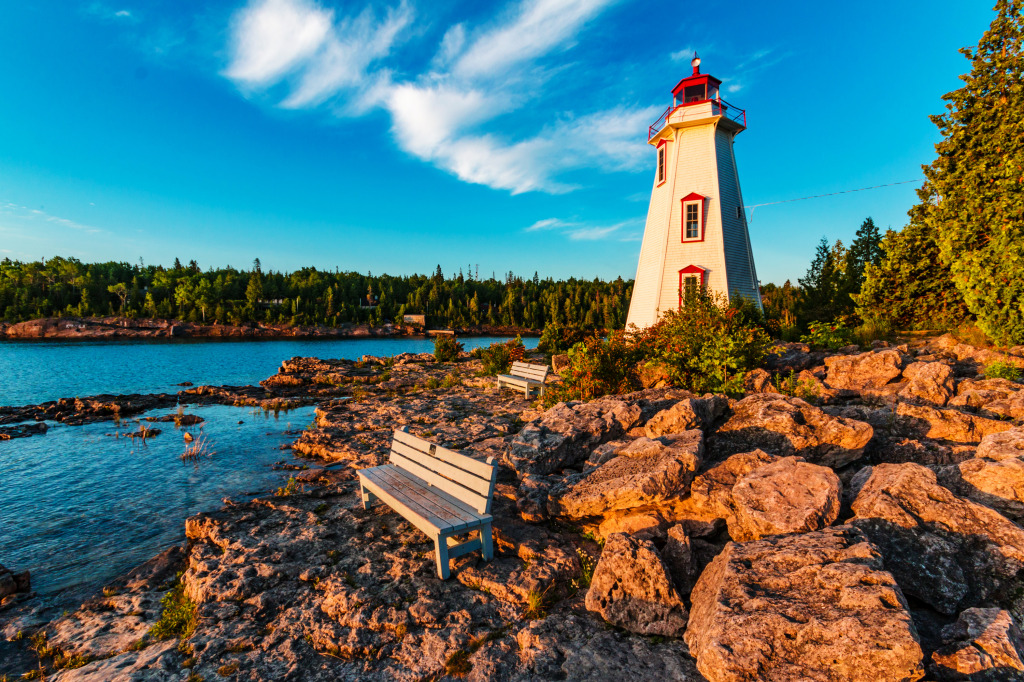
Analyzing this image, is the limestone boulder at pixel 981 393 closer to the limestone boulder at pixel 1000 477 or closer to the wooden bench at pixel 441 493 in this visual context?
the limestone boulder at pixel 1000 477

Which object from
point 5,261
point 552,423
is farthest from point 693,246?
point 5,261

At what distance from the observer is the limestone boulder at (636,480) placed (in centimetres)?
537

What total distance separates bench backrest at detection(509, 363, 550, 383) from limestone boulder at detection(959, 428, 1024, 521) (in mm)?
10340

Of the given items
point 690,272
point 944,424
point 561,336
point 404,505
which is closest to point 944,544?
point 944,424

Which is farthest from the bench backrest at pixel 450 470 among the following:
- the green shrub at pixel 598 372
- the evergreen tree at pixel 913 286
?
the evergreen tree at pixel 913 286

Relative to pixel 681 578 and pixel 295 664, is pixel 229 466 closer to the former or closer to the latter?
pixel 295 664

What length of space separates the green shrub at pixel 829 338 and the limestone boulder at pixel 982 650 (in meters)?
15.6

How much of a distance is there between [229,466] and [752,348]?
13630 mm

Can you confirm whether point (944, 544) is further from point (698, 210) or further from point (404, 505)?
point (698, 210)

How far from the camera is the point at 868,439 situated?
6262 mm

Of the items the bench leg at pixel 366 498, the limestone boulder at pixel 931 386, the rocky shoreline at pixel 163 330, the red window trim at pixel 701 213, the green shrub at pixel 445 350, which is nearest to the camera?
the bench leg at pixel 366 498

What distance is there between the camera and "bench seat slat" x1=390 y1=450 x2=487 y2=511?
5409mm

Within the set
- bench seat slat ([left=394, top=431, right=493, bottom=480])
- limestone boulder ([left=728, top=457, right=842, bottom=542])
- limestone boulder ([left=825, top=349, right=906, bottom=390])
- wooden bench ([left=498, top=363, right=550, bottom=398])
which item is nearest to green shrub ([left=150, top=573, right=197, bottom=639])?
bench seat slat ([left=394, top=431, right=493, bottom=480])

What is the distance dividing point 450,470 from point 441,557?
118cm
